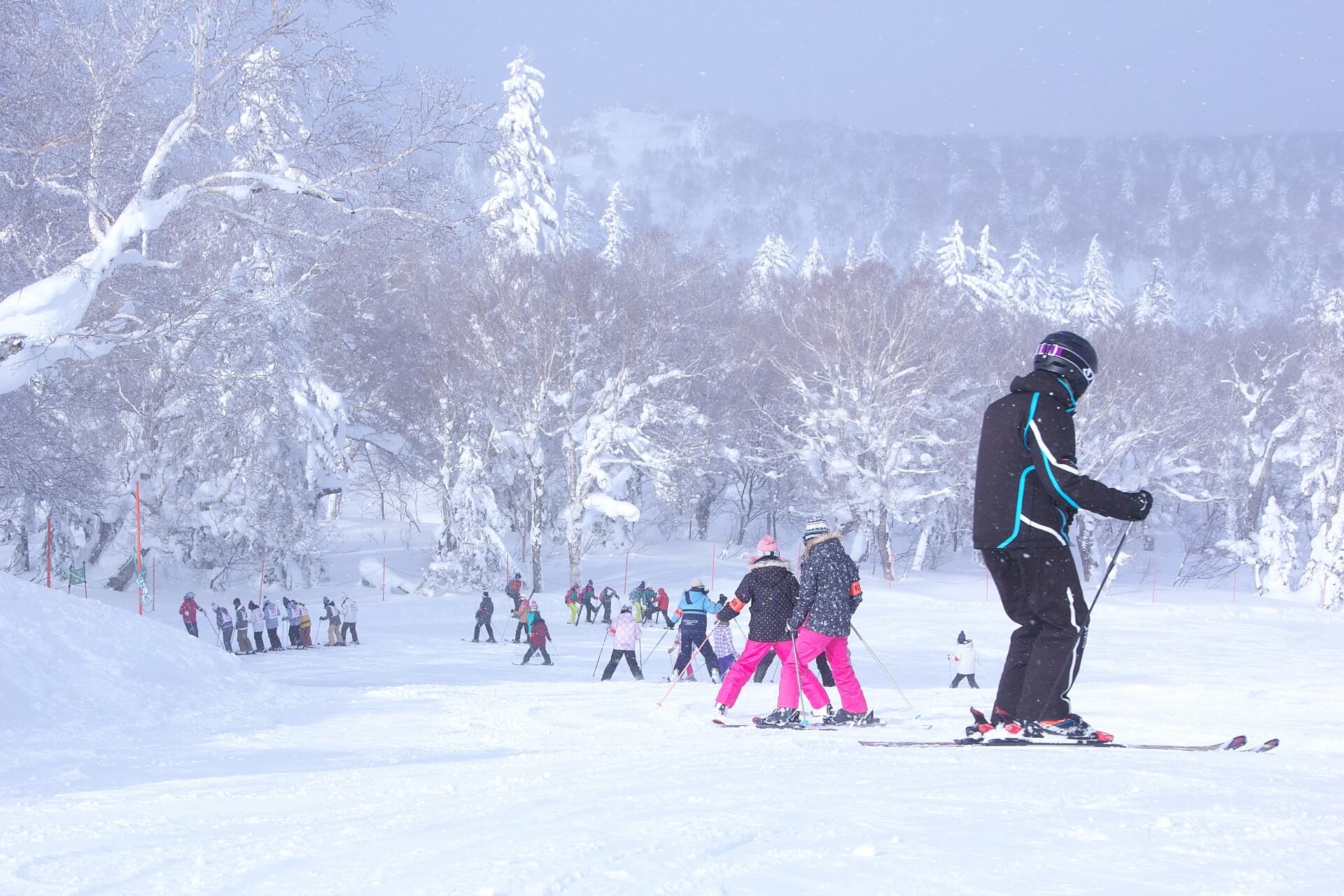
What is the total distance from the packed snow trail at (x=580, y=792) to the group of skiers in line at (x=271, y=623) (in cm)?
1104

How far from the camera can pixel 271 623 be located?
76.4ft

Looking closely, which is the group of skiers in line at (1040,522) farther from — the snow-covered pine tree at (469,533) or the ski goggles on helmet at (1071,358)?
the snow-covered pine tree at (469,533)

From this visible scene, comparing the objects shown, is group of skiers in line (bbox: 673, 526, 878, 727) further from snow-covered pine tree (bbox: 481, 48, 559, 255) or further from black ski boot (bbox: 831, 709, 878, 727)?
snow-covered pine tree (bbox: 481, 48, 559, 255)

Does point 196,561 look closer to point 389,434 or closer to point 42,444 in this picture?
point 389,434

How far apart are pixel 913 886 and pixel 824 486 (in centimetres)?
3861

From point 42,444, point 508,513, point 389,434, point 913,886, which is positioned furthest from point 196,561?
point 913,886

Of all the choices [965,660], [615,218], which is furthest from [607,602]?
[615,218]

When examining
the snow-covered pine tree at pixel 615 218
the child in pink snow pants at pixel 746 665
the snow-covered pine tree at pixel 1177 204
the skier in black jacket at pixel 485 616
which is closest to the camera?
the child in pink snow pants at pixel 746 665

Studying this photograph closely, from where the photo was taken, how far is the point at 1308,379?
43781 millimetres

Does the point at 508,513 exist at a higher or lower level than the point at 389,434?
lower

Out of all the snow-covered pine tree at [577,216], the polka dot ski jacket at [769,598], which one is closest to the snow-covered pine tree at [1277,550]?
the polka dot ski jacket at [769,598]

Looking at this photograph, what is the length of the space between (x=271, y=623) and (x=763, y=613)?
58.5 feet

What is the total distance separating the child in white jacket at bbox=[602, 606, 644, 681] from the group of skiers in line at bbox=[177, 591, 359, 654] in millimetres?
10326

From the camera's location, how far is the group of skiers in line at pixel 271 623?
22.5 metres
